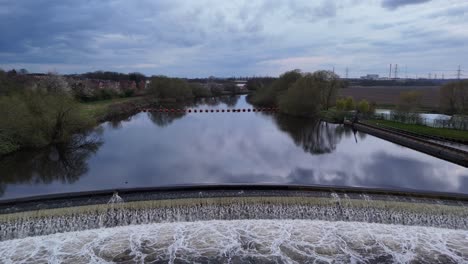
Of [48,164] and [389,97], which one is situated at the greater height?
[389,97]

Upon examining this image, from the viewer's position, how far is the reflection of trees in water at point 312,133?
2114 cm

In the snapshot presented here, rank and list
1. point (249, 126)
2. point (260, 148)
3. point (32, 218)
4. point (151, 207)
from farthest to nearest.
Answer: point (249, 126) < point (260, 148) < point (151, 207) < point (32, 218)

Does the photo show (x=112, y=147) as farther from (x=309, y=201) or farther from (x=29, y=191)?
(x=309, y=201)

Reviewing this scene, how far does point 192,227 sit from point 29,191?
7.11 meters

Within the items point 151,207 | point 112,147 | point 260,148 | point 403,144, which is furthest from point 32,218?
point 403,144

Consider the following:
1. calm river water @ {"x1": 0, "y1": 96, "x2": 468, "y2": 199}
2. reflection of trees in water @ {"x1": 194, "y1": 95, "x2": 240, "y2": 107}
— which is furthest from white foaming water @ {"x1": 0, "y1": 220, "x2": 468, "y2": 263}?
reflection of trees in water @ {"x1": 194, "y1": 95, "x2": 240, "y2": 107}

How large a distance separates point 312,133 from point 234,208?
1724cm

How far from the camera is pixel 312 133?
26188 mm

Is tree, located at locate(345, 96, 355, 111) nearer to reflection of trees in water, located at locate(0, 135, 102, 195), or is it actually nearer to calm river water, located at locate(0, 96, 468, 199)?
calm river water, located at locate(0, 96, 468, 199)

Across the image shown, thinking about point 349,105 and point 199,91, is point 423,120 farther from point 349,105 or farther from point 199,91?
point 199,91

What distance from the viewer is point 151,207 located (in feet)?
32.8

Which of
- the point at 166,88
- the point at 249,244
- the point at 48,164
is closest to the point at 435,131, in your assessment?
the point at 249,244

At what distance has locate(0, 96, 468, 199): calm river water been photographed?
1341cm

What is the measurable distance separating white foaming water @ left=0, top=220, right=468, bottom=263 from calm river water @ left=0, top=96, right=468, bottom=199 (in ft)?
11.5
